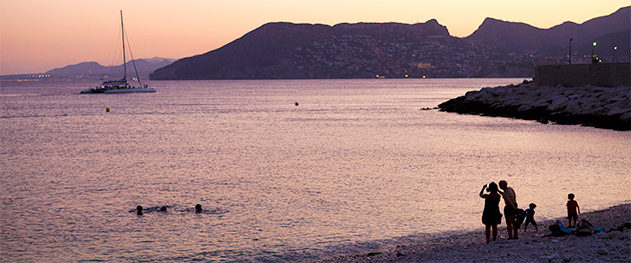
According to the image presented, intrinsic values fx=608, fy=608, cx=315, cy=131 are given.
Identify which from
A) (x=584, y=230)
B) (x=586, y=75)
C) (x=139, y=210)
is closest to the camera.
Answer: (x=584, y=230)

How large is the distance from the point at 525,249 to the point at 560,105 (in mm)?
40894

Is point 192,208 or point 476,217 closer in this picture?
point 476,217

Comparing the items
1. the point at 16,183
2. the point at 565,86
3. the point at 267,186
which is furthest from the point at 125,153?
the point at 565,86

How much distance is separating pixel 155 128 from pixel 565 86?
36291 millimetres

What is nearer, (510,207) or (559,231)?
(510,207)

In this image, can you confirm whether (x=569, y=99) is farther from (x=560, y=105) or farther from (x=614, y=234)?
(x=614, y=234)

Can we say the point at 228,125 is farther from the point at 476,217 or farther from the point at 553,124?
the point at 476,217

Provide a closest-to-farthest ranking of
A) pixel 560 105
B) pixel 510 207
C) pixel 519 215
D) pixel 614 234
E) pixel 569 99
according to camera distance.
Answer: pixel 614 234 < pixel 510 207 < pixel 519 215 < pixel 569 99 < pixel 560 105

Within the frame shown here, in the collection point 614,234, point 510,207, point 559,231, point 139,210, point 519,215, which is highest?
point 510,207

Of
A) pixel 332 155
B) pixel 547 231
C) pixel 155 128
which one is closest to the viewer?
pixel 547 231

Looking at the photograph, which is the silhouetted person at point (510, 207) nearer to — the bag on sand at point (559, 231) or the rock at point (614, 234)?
the bag on sand at point (559, 231)

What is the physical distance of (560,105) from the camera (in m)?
48.7

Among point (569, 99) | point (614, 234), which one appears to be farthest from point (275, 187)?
point (569, 99)

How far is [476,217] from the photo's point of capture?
1642cm
